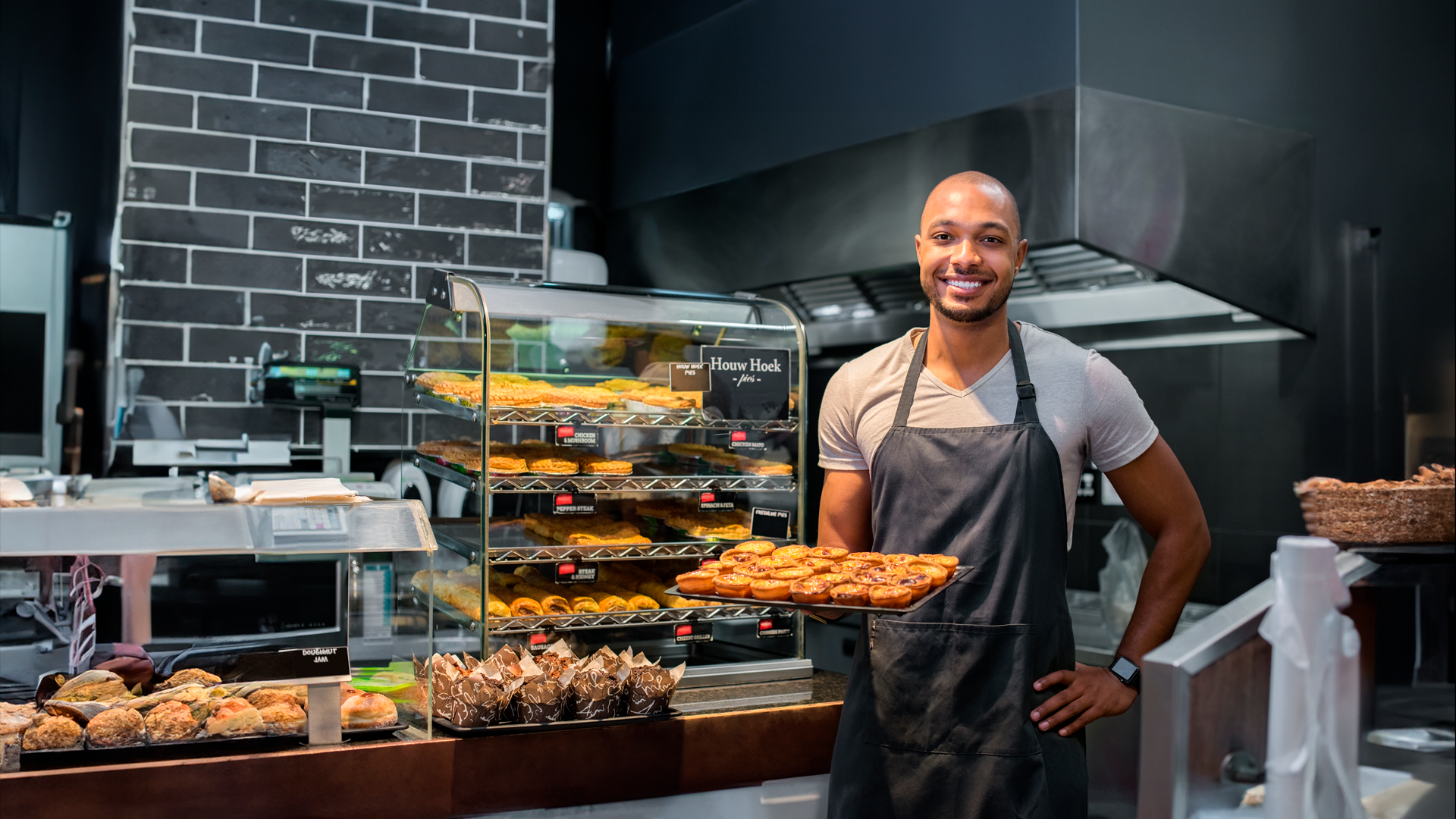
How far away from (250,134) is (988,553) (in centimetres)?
317

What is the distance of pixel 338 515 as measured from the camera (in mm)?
2139

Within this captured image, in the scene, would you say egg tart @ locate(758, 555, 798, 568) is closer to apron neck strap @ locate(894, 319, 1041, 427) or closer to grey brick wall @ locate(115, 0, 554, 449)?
apron neck strap @ locate(894, 319, 1041, 427)

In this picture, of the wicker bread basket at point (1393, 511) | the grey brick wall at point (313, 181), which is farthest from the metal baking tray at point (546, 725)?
the grey brick wall at point (313, 181)

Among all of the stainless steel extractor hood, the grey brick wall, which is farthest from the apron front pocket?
the grey brick wall

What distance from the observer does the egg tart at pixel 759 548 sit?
2.16 meters

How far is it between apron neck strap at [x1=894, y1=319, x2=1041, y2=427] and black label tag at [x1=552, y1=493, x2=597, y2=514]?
73 centimetres

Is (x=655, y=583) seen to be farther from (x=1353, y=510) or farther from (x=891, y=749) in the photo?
(x=1353, y=510)

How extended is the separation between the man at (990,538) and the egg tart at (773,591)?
0.24 metres

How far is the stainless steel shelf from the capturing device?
2.39 meters

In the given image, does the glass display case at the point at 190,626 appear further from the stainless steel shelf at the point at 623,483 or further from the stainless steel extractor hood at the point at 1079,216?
the stainless steel extractor hood at the point at 1079,216

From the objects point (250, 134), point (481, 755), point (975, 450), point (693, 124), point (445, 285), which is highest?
point (693, 124)

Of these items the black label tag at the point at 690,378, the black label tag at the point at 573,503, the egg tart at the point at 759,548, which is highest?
the black label tag at the point at 690,378

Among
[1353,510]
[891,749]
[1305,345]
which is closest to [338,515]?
[891,749]

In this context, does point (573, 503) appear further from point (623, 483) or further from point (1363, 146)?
point (1363, 146)
